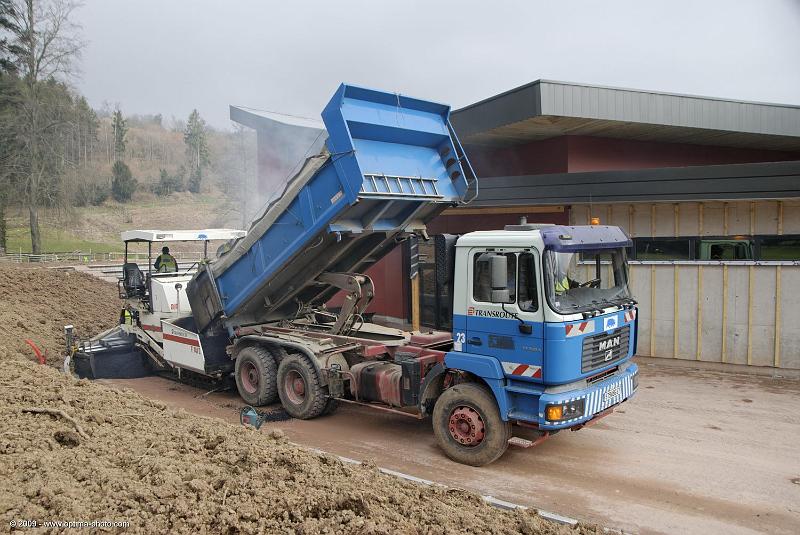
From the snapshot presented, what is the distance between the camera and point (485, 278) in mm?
6504

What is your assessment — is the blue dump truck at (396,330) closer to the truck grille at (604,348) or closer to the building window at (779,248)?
the truck grille at (604,348)

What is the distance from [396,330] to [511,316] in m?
2.92

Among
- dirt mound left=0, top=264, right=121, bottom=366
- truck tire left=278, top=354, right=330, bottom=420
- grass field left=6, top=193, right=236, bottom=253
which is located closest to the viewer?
truck tire left=278, top=354, right=330, bottom=420

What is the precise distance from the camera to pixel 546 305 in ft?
19.9

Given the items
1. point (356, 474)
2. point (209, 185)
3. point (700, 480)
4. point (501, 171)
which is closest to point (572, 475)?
point (700, 480)

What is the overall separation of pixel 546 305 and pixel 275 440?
2.99 meters

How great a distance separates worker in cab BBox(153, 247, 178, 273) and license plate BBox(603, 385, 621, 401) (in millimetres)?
7832

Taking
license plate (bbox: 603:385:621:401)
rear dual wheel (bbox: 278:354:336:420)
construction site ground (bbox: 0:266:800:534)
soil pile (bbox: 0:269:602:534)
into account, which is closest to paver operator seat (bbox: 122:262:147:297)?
construction site ground (bbox: 0:266:800:534)

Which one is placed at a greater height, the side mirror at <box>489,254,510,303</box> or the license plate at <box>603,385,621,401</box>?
the side mirror at <box>489,254,510,303</box>

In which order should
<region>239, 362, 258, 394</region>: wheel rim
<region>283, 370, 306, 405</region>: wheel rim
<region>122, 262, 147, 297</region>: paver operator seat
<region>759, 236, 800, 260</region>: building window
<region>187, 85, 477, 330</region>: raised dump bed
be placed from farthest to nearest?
<region>759, 236, 800, 260</region>: building window
<region>122, 262, 147, 297</region>: paver operator seat
<region>239, 362, 258, 394</region>: wheel rim
<region>283, 370, 306, 405</region>: wheel rim
<region>187, 85, 477, 330</region>: raised dump bed

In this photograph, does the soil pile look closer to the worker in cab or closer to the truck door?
the truck door

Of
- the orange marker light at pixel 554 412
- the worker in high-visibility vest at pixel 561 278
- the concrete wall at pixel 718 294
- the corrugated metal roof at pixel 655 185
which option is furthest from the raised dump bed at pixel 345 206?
the concrete wall at pixel 718 294

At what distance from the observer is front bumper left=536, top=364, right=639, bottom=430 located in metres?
6.04

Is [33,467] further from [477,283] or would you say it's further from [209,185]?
[209,185]
